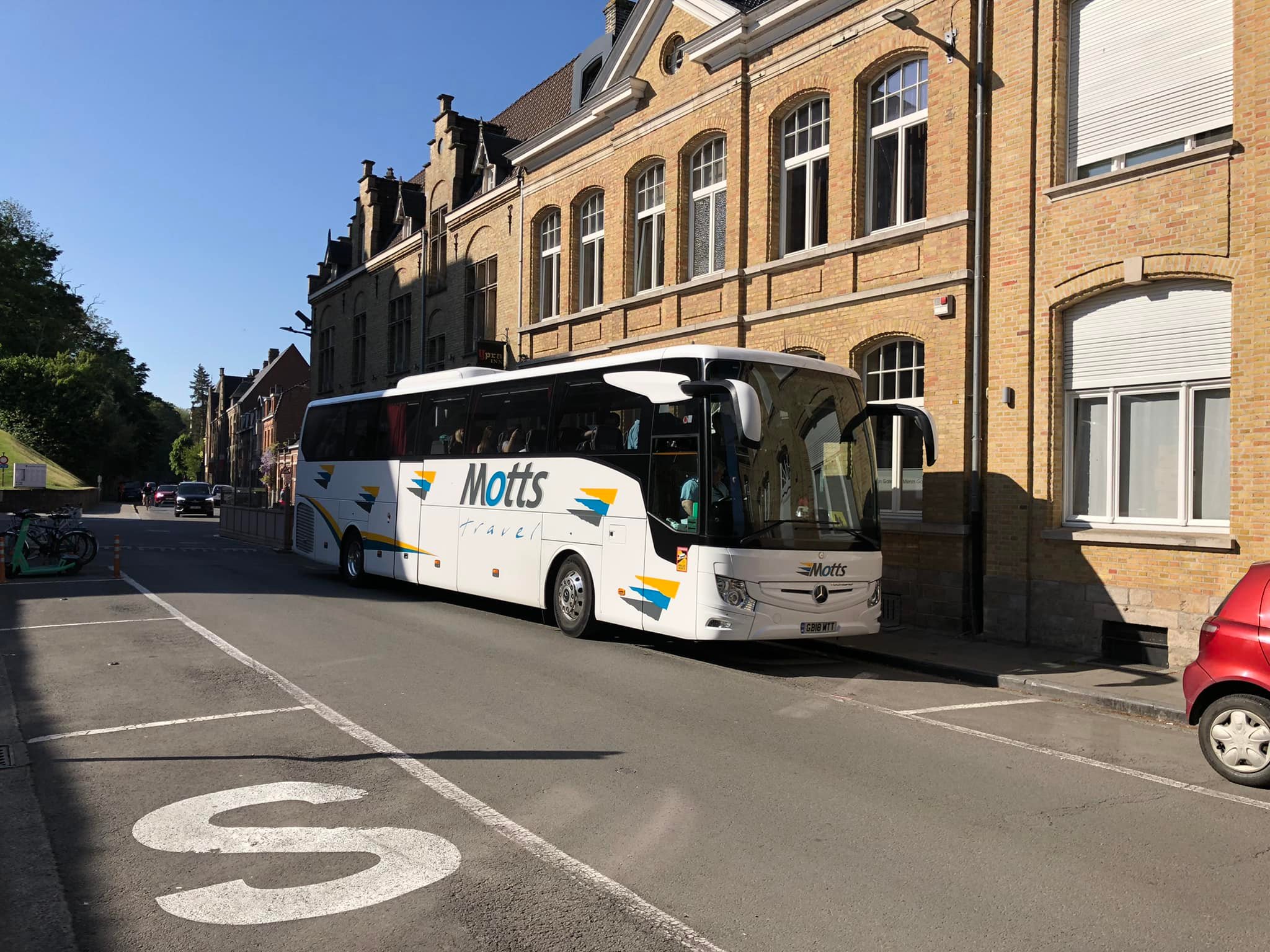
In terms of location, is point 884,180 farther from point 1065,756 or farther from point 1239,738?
point 1239,738

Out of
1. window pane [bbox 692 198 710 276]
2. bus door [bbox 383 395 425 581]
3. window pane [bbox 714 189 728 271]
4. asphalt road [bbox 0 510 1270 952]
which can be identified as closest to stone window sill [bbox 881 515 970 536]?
asphalt road [bbox 0 510 1270 952]

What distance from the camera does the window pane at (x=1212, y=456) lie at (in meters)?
11.0

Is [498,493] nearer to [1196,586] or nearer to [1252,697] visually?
[1196,586]

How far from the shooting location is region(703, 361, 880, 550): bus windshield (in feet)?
33.8

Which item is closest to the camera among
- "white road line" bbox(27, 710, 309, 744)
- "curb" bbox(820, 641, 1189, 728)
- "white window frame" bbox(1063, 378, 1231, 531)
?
"white road line" bbox(27, 710, 309, 744)

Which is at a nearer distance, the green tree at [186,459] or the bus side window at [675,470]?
the bus side window at [675,470]

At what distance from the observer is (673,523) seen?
1083 centimetres

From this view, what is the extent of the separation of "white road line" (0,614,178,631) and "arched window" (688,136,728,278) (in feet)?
36.0

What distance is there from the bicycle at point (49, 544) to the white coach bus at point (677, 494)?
8.79 m

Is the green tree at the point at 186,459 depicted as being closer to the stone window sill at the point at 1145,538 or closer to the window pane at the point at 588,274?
the window pane at the point at 588,274

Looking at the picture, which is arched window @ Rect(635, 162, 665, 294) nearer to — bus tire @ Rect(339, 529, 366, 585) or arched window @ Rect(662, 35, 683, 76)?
arched window @ Rect(662, 35, 683, 76)

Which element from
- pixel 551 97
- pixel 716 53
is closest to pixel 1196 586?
pixel 716 53

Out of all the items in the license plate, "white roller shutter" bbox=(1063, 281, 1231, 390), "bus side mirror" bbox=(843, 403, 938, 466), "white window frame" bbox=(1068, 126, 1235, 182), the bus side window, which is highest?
"white window frame" bbox=(1068, 126, 1235, 182)

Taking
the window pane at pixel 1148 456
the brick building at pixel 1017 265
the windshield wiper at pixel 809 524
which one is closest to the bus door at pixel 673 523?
the windshield wiper at pixel 809 524
